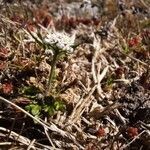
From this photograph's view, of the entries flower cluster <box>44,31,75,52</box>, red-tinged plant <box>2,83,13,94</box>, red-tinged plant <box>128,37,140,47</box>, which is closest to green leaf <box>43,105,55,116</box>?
red-tinged plant <box>2,83,13,94</box>

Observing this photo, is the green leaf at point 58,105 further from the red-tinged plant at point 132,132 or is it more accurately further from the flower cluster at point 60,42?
the red-tinged plant at point 132,132

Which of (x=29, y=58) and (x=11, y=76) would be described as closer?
(x=11, y=76)

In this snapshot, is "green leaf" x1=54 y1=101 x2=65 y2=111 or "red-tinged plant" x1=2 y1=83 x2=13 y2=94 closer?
"green leaf" x1=54 y1=101 x2=65 y2=111

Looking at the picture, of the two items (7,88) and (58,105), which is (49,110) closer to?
(58,105)

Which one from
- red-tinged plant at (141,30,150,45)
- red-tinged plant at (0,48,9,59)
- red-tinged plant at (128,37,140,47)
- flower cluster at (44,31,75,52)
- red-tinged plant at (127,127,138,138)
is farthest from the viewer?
red-tinged plant at (141,30,150,45)

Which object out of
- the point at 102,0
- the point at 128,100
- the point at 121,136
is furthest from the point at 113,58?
the point at 102,0

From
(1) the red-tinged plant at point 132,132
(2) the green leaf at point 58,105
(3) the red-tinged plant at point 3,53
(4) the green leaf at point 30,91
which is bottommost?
(1) the red-tinged plant at point 132,132

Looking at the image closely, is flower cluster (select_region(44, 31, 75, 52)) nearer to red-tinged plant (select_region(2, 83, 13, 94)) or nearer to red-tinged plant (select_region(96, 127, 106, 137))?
red-tinged plant (select_region(2, 83, 13, 94))

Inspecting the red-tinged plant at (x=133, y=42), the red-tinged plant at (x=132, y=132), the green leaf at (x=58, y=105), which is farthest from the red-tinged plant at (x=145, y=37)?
the green leaf at (x=58, y=105)

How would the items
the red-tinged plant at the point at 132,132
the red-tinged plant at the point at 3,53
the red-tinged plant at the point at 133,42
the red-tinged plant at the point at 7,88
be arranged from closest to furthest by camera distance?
the red-tinged plant at the point at 132,132
the red-tinged plant at the point at 7,88
the red-tinged plant at the point at 3,53
the red-tinged plant at the point at 133,42

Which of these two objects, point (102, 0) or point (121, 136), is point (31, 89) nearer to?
point (121, 136)

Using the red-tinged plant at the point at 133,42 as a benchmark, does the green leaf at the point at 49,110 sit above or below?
below
